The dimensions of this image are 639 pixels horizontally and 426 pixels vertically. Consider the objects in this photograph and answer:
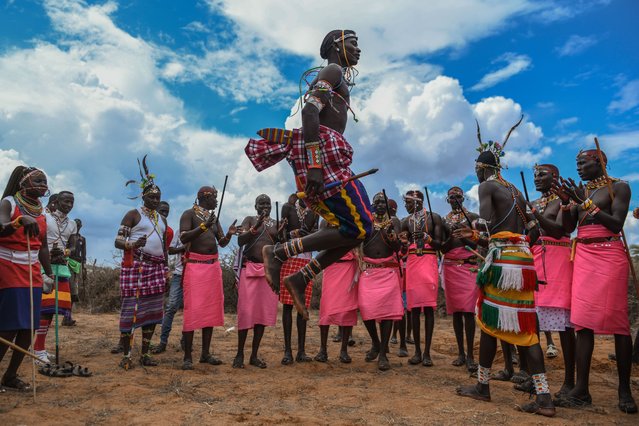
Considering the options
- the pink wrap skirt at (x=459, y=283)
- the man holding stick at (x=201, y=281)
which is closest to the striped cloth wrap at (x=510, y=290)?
the pink wrap skirt at (x=459, y=283)

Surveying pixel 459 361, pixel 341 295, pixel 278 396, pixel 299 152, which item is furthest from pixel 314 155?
pixel 459 361

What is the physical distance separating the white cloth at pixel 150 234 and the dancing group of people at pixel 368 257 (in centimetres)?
2

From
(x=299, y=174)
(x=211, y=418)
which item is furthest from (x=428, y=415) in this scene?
(x=299, y=174)

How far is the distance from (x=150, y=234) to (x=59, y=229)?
1.96 meters

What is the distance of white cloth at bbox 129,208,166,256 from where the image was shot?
725 centimetres

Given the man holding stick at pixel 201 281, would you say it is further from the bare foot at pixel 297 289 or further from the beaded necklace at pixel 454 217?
the beaded necklace at pixel 454 217

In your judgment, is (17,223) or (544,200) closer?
(17,223)

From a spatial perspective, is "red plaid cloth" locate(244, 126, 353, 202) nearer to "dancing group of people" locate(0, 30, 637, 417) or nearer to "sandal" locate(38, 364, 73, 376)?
"dancing group of people" locate(0, 30, 637, 417)

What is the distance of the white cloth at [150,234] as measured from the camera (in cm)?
725

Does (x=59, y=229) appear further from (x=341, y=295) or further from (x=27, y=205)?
(x=341, y=295)

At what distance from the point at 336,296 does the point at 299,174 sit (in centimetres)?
393

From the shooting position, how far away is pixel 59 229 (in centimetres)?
823

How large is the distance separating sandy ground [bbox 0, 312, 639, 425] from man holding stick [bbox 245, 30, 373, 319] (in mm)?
1283

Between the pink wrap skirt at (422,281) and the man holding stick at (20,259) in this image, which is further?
the pink wrap skirt at (422,281)
